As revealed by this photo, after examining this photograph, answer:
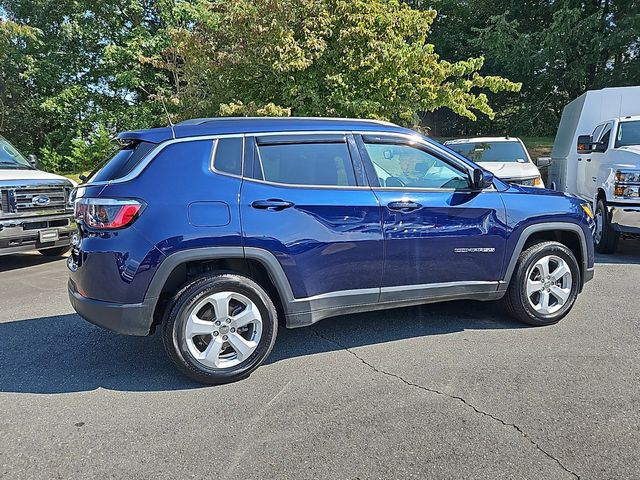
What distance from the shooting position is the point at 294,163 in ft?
12.5

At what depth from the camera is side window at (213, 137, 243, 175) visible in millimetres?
3602

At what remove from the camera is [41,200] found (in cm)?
748

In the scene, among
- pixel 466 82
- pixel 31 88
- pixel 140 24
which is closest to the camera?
pixel 466 82

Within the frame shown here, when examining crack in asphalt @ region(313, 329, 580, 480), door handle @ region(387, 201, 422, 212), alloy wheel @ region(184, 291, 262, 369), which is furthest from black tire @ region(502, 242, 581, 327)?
alloy wheel @ region(184, 291, 262, 369)

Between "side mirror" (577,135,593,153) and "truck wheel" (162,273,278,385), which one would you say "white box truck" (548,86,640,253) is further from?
"truck wheel" (162,273,278,385)

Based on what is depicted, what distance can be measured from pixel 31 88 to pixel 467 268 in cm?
2396

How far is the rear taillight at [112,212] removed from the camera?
336 cm

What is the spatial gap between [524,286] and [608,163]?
454cm

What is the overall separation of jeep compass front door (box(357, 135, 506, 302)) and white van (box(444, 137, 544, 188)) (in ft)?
16.8

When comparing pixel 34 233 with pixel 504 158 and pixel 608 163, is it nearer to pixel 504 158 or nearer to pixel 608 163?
pixel 504 158

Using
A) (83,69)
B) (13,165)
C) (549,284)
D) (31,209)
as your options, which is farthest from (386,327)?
(83,69)

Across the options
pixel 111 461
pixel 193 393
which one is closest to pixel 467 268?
pixel 193 393

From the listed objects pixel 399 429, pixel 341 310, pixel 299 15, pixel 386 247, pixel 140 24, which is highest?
pixel 140 24

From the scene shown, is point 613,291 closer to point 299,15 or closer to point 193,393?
point 193,393
